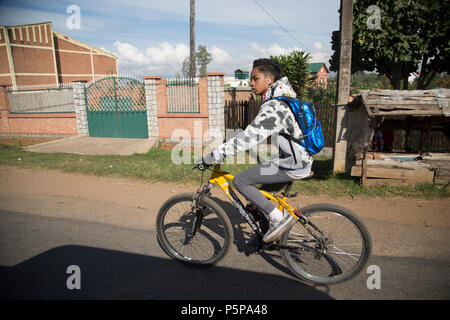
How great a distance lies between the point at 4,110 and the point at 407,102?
16991 millimetres

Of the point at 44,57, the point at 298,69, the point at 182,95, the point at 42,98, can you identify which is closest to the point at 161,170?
the point at 182,95

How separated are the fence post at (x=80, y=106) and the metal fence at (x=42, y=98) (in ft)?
1.45

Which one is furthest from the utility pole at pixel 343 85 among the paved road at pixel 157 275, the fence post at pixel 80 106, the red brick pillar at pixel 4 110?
the red brick pillar at pixel 4 110

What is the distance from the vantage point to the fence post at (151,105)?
37.2 ft

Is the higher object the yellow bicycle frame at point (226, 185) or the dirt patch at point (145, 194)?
the yellow bicycle frame at point (226, 185)

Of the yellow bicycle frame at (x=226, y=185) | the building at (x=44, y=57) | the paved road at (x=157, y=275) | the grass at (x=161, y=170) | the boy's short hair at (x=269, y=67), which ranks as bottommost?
the paved road at (x=157, y=275)

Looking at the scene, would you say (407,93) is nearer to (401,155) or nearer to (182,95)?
(401,155)

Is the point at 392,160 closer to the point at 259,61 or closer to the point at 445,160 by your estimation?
the point at 445,160

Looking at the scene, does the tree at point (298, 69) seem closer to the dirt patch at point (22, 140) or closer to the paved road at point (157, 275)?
the dirt patch at point (22, 140)

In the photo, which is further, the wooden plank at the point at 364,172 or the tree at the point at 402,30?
the tree at the point at 402,30

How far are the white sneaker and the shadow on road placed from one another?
44 cm

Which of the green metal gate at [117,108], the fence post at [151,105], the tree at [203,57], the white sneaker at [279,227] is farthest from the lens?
the tree at [203,57]

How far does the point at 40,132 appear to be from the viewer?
45.7ft

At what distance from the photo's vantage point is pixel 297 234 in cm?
289
